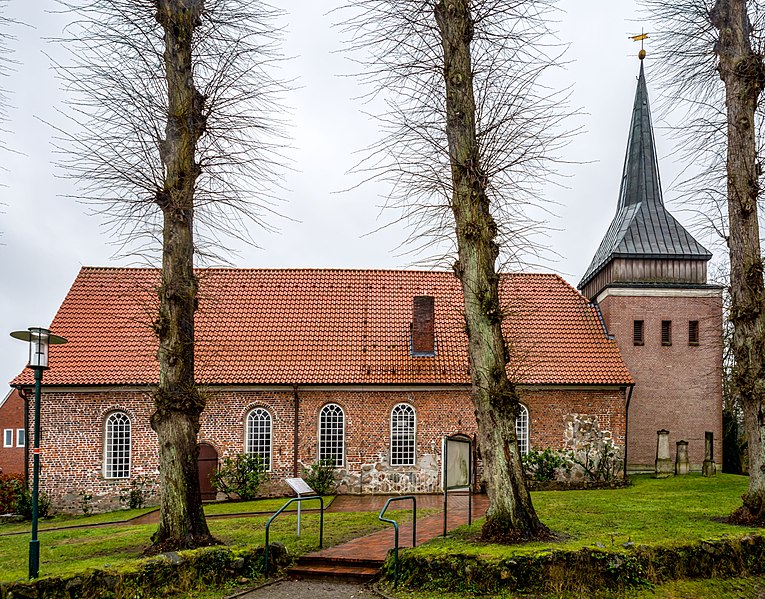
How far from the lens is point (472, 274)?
38.6 ft

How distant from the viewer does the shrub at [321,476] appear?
828 inches

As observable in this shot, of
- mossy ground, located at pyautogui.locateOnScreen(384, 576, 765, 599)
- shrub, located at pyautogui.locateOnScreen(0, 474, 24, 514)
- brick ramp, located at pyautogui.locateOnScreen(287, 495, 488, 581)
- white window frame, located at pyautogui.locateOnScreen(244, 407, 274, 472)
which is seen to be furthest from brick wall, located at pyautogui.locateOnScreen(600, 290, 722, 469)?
shrub, located at pyautogui.locateOnScreen(0, 474, 24, 514)

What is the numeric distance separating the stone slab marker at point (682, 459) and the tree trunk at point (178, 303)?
17.3 m

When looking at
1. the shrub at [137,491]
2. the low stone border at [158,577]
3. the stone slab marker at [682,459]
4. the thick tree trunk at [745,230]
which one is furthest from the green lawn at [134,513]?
the stone slab marker at [682,459]

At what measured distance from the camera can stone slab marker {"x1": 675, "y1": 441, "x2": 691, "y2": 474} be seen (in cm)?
2361

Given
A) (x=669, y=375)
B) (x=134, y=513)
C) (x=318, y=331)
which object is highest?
(x=318, y=331)

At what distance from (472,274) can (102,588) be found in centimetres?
690

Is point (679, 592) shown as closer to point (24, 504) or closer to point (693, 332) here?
point (693, 332)

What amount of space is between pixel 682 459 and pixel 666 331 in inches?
167

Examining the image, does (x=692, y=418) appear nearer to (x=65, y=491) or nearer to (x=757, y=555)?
(x=757, y=555)

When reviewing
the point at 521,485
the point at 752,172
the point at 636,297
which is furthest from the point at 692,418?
the point at 521,485

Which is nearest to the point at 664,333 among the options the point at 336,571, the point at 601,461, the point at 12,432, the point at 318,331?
the point at 601,461

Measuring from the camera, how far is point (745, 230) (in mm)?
13789

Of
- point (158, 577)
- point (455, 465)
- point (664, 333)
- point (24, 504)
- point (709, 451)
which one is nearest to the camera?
point (158, 577)
